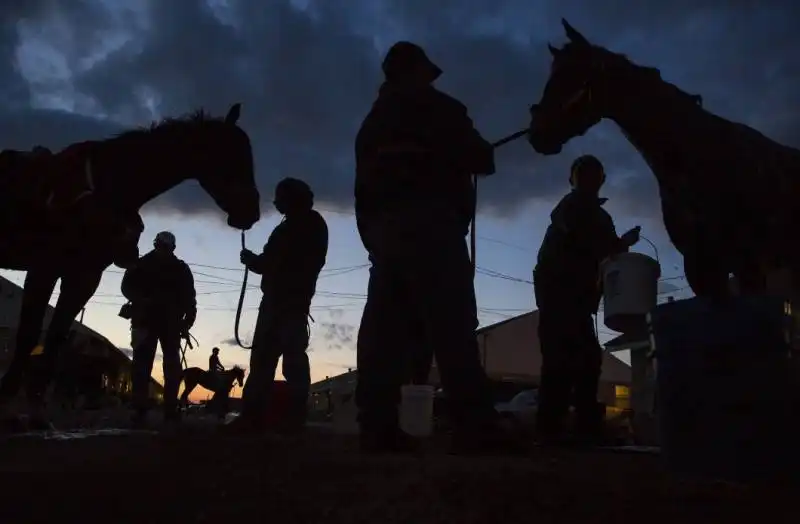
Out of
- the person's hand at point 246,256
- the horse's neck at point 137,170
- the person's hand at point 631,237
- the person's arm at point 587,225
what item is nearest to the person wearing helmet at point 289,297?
the person's hand at point 246,256

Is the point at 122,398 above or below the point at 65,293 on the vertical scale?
below

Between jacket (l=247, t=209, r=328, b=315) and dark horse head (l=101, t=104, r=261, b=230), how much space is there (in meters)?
0.49

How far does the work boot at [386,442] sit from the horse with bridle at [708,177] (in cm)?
171

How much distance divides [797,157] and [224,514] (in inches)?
162

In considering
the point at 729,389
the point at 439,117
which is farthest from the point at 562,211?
the point at 729,389

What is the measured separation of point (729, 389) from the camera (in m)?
3.02

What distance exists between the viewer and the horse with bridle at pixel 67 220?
18.3ft

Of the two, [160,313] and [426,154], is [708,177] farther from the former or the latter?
[160,313]

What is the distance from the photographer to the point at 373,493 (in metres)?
2.38

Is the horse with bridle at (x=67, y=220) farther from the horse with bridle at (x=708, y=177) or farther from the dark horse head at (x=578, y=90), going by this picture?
the horse with bridle at (x=708, y=177)

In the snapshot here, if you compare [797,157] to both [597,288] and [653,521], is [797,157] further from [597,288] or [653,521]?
[653,521]

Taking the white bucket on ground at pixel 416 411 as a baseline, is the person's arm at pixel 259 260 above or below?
above

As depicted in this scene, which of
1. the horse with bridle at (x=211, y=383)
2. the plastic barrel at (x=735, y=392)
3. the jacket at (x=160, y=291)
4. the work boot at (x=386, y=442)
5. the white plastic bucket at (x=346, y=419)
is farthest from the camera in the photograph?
the horse with bridle at (x=211, y=383)

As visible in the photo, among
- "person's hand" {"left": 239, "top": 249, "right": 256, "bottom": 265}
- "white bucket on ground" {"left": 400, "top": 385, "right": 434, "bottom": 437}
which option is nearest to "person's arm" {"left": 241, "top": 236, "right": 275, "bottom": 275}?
"person's hand" {"left": 239, "top": 249, "right": 256, "bottom": 265}
